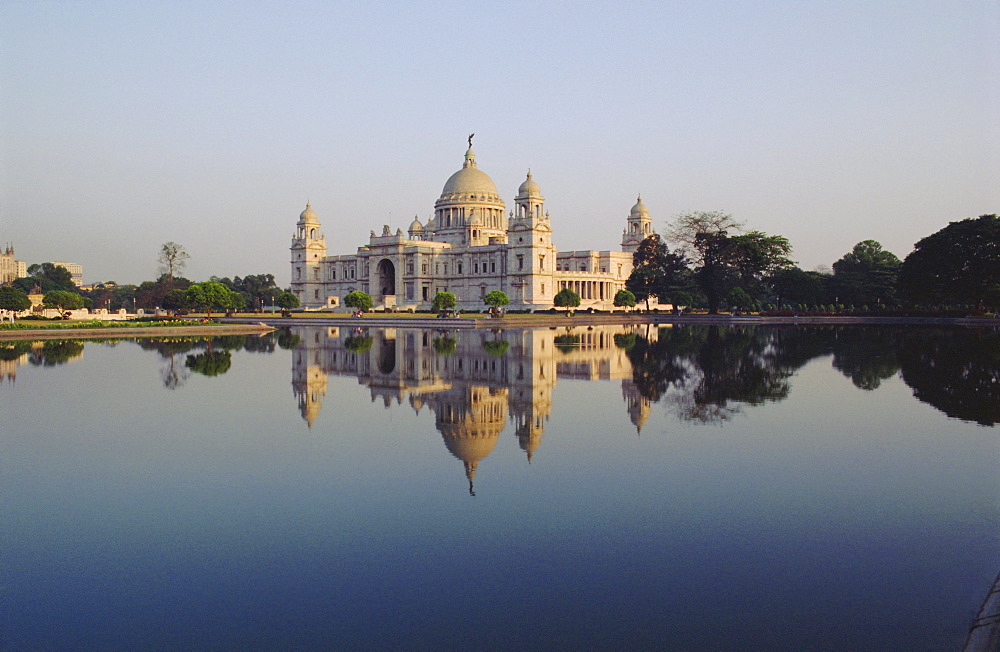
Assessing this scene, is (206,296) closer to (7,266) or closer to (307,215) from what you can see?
(307,215)

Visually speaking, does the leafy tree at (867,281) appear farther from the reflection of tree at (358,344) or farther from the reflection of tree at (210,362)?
the reflection of tree at (210,362)

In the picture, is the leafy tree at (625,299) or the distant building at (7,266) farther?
the distant building at (7,266)

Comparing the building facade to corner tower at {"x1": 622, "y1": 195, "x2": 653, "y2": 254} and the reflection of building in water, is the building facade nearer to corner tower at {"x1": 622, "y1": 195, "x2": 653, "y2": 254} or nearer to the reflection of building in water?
corner tower at {"x1": 622, "y1": 195, "x2": 653, "y2": 254}

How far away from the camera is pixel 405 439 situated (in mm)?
14250

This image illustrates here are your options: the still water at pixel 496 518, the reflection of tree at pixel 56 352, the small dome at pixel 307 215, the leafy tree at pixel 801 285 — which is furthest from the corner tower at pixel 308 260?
the still water at pixel 496 518

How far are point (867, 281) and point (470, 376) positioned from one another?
74.9m

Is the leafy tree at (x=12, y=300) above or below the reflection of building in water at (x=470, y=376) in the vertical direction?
above

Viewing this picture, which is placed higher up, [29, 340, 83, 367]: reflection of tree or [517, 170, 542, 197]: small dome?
[517, 170, 542, 197]: small dome

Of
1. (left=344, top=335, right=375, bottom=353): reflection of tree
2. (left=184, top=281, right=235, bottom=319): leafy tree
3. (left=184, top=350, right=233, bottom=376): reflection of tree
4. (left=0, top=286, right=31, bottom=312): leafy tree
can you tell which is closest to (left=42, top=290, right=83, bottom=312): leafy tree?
(left=0, top=286, right=31, bottom=312): leafy tree

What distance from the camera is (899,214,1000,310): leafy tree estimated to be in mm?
59188

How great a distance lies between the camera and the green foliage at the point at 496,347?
3244 cm

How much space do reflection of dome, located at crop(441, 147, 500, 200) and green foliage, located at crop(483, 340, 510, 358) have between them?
60.8 m

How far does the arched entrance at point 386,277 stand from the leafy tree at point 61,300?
37.4m

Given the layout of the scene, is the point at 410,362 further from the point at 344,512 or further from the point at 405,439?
the point at 344,512
